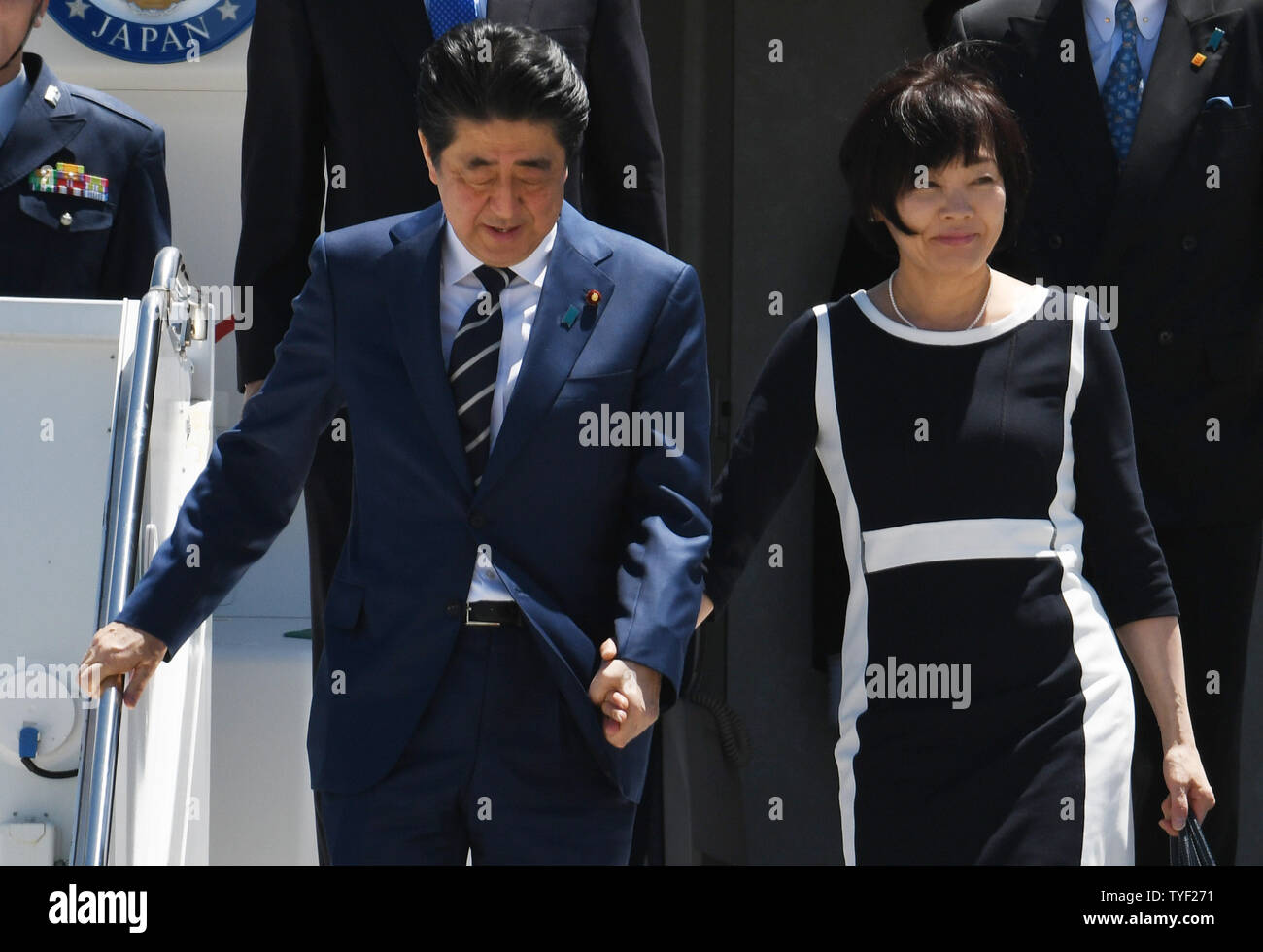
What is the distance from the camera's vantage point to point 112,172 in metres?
4.12

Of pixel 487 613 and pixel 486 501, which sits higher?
pixel 486 501

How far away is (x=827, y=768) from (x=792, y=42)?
68.1 inches

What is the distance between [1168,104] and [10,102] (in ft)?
7.37

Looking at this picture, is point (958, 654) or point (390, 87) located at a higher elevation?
point (390, 87)

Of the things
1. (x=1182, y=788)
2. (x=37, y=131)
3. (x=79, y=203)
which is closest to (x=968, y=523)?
(x=1182, y=788)

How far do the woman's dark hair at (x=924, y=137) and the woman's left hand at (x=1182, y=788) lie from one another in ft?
2.68

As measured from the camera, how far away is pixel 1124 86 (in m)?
3.60

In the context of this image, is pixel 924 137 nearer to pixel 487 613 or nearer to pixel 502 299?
pixel 502 299

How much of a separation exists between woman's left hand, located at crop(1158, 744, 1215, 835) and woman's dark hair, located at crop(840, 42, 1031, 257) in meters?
0.82

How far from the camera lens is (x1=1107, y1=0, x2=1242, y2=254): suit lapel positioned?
3.53m

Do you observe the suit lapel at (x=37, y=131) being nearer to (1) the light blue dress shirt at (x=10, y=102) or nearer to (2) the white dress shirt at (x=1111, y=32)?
(1) the light blue dress shirt at (x=10, y=102)

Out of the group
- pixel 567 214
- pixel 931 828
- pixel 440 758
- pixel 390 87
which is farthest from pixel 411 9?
pixel 931 828

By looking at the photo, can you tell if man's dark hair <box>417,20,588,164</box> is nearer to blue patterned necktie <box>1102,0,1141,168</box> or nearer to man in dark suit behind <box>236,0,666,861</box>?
man in dark suit behind <box>236,0,666,861</box>

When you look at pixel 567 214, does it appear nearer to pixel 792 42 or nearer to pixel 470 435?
pixel 470 435
